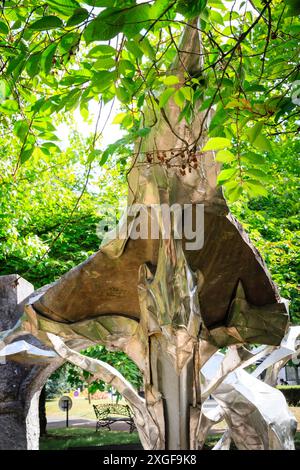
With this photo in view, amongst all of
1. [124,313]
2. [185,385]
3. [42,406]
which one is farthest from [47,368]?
[42,406]

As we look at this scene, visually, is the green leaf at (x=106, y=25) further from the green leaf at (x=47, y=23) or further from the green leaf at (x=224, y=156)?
the green leaf at (x=224, y=156)

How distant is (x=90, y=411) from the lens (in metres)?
29.3

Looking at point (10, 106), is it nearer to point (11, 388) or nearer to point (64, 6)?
point (64, 6)

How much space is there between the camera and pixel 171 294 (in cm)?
386

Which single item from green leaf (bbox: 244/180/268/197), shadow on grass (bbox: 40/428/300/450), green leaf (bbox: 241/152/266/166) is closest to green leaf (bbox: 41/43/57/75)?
green leaf (bbox: 241/152/266/166)

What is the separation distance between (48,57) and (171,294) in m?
1.91

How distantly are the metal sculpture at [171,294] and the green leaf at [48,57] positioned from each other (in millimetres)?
1109

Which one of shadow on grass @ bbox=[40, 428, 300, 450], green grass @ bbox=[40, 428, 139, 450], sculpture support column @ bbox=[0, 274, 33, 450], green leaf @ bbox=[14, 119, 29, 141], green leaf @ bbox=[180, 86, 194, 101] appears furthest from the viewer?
green grass @ bbox=[40, 428, 139, 450]

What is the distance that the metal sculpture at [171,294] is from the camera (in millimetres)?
3805

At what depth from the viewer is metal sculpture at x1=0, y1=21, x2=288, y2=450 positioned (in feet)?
12.5

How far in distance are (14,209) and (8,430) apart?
4715 millimetres

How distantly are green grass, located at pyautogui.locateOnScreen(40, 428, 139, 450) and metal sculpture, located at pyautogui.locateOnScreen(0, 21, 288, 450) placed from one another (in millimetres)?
10581

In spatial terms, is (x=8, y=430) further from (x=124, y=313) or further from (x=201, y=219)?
(x=201, y=219)

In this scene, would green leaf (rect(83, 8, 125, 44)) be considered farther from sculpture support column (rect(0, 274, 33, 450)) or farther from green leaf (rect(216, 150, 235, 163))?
sculpture support column (rect(0, 274, 33, 450))
